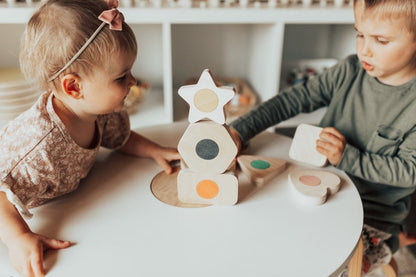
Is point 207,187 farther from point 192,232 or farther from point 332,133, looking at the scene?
point 332,133

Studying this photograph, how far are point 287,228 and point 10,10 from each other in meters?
0.99

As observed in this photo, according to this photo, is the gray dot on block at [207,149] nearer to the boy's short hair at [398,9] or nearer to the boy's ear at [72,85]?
the boy's ear at [72,85]

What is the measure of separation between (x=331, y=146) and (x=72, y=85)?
0.52 meters

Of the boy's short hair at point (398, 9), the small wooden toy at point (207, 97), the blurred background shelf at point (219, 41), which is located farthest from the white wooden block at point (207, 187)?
the blurred background shelf at point (219, 41)

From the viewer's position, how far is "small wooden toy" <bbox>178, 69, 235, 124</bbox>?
1.95ft

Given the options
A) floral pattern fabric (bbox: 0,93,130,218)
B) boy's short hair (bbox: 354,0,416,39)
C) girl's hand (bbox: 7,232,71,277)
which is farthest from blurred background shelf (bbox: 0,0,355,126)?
girl's hand (bbox: 7,232,71,277)

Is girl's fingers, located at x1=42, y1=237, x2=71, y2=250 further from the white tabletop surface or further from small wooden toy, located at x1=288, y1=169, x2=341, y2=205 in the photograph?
small wooden toy, located at x1=288, y1=169, x2=341, y2=205

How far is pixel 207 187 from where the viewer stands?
663 millimetres

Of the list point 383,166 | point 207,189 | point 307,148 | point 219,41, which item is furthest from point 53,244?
point 219,41

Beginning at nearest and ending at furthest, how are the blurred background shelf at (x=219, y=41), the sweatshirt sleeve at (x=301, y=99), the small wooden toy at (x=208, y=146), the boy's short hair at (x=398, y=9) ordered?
the small wooden toy at (x=208, y=146), the boy's short hair at (x=398, y=9), the sweatshirt sleeve at (x=301, y=99), the blurred background shelf at (x=219, y=41)

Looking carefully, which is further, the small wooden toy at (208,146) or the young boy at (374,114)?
the young boy at (374,114)

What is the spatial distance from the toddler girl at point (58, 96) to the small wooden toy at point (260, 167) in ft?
0.90

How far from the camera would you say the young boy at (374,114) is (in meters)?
0.77

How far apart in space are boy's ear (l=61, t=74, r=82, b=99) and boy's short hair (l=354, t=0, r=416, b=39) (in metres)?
0.58
